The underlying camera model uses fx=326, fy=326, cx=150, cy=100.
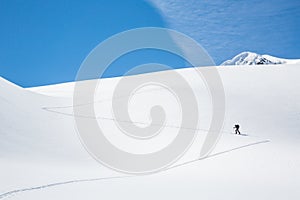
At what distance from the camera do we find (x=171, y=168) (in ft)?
45.4

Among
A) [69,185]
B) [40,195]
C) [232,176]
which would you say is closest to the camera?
[40,195]

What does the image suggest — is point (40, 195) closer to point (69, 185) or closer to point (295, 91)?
point (69, 185)

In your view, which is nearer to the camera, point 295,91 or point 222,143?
point 222,143

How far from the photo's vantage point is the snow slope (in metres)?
9.36

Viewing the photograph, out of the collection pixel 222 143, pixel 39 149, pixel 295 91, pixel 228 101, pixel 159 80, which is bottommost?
pixel 39 149

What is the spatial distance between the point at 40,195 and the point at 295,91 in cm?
2548

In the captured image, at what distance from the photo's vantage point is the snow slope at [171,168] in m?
9.36

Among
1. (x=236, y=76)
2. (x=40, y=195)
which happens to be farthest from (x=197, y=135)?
(x=236, y=76)

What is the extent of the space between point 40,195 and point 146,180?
153 inches

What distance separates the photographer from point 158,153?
16.1 m

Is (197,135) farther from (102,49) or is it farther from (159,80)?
(159,80)

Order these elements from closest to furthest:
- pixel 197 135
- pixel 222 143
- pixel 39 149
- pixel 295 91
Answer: pixel 39 149, pixel 222 143, pixel 197 135, pixel 295 91

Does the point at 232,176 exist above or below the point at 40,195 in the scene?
above

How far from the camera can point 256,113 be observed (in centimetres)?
2367
